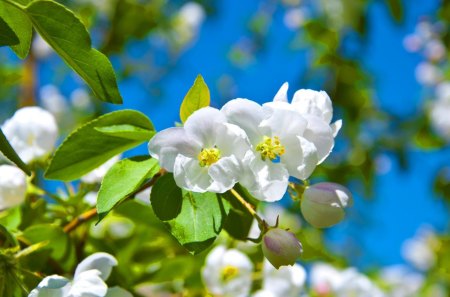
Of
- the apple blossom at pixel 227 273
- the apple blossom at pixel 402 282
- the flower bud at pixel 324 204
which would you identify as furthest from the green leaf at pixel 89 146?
the apple blossom at pixel 402 282

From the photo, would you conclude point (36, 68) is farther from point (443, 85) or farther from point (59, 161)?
point (443, 85)

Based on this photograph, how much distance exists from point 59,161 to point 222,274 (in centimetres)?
37

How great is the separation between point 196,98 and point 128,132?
92 mm

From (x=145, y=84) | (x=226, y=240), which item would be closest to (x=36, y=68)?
(x=145, y=84)

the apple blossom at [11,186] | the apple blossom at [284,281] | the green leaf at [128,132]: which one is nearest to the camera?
the green leaf at [128,132]

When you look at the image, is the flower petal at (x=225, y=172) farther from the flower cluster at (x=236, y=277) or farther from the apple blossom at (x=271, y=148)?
the flower cluster at (x=236, y=277)

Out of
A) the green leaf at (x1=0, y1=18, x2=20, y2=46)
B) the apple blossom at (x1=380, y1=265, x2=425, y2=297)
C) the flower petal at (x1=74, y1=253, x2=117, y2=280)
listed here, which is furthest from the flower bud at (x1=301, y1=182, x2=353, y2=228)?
the apple blossom at (x1=380, y1=265, x2=425, y2=297)

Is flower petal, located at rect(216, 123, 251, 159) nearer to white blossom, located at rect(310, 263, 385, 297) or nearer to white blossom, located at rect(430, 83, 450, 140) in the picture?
white blossom, located at rect(310, 263, 385, 297)

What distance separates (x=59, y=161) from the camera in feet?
2.58

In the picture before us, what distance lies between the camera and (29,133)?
100 centimetres

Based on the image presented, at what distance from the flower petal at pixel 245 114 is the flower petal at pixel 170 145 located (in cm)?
5

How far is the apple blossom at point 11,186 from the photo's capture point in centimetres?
89

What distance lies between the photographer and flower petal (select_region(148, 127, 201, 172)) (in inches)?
28.0

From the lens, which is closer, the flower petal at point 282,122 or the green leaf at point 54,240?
the flower petal at point 282,122
